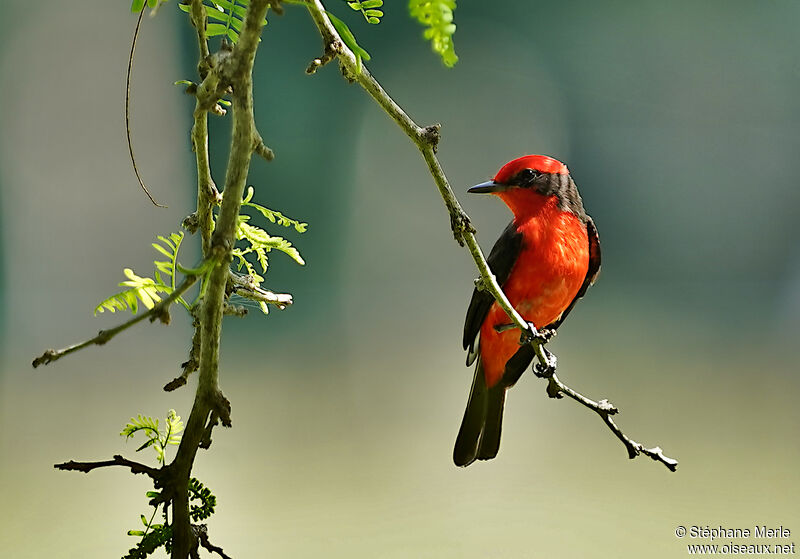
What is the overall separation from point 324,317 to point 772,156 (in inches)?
87.1

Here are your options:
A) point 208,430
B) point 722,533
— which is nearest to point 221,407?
point 208,430

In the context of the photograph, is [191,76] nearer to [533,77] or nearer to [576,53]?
[533,77]

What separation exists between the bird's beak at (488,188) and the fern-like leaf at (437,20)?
0.67m

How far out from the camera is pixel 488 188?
1.18 metres

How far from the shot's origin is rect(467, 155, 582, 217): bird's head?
1.19m

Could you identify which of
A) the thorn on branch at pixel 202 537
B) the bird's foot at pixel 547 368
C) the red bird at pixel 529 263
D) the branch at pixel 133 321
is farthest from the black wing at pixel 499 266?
the branch at pixel 133 321

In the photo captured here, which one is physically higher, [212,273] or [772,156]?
[772,156]

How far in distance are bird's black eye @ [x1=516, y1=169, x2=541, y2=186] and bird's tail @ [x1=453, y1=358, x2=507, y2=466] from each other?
0.30 metres

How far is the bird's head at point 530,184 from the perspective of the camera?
1.19m

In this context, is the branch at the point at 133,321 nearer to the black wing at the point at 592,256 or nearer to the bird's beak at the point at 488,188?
the bird's beak at the point at 488,188

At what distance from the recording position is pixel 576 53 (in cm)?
350

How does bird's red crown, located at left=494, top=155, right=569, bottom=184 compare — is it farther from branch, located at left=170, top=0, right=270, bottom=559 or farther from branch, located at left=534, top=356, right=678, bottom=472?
branch, located at left=170, top=0, right=270, bottom=559

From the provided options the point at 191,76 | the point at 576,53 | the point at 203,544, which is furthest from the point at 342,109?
the point at 203,544

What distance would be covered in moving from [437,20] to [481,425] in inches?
30.1
